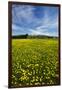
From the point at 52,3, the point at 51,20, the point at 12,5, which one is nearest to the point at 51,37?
the point at 51,20

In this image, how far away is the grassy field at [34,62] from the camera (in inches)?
109

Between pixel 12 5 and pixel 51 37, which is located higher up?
pixel 12 5

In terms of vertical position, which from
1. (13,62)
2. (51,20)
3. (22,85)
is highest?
(51,20)

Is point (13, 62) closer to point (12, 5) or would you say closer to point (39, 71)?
point (39, 71)

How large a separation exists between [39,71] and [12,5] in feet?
2.50

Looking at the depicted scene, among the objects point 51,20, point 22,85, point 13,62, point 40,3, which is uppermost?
point 40,3

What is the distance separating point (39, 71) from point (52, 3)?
0.75 m

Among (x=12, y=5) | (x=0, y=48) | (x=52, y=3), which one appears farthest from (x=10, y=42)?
(x=52, y=3)

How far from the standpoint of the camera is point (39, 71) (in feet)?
9.23

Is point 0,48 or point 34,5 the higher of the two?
point 34,5

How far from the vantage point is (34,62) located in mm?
2807

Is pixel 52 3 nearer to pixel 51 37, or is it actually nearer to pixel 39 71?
pixel 51 37

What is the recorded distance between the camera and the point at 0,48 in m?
2.71

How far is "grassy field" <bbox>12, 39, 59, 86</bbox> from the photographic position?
2.76m
